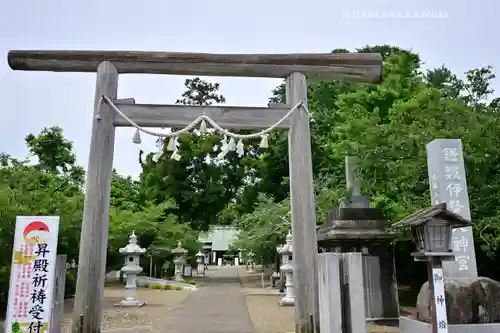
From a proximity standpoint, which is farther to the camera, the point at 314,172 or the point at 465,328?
the point at 314,172

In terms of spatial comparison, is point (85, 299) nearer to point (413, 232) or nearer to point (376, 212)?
point (413, 232)

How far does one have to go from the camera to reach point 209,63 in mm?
6840

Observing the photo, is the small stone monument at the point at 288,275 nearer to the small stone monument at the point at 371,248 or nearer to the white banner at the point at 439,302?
the small stone monument at the point at 371,248

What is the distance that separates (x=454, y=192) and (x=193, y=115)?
5.12 meters

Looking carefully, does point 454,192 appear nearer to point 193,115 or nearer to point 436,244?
point 436,244

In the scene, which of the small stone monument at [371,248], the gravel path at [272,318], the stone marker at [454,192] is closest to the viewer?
the stone marker at [454,192]

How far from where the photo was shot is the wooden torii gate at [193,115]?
6.14 meters

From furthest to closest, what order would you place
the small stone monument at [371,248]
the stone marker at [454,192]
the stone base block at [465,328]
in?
the small stone monument at [371,248] < the stone marker at [454,192] < the stone base block at [465,328]

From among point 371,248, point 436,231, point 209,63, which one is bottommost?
point 371,248

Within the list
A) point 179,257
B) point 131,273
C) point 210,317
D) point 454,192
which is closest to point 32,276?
point 210,317

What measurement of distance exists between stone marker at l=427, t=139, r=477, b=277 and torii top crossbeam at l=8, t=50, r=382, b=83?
2207 millimetres

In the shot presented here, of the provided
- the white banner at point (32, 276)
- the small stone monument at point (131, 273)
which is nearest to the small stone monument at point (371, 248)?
the white banner at point (32, 276)

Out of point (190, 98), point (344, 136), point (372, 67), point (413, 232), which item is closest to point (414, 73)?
point (344, 136)

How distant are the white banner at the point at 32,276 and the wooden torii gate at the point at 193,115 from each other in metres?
0.71
